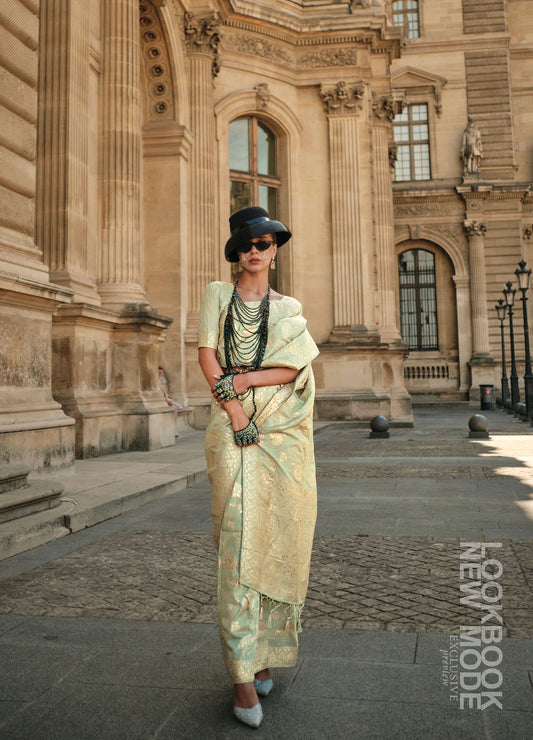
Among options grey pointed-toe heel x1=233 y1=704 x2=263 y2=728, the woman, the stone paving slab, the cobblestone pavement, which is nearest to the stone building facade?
the cobblestone pavement

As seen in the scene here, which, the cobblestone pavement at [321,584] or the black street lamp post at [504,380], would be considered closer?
the cobblestone pavement at [321,584]

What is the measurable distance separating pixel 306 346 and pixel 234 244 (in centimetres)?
54

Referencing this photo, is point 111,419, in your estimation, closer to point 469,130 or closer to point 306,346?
point 306,346

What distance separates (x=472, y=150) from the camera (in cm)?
3628

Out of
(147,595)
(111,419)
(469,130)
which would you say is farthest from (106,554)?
(469,130)

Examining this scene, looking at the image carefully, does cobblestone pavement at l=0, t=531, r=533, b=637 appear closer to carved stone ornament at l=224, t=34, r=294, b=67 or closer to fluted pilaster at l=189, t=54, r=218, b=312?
fluted pilaster at l=189, t=54, r=218, b=312

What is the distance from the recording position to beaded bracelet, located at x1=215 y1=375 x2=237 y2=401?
2.84m

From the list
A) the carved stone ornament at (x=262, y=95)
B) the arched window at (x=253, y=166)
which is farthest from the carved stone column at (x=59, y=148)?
the carved stone ornament at (x=262, y=95)

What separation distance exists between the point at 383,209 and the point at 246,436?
22047mm

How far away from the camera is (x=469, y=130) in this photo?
36.4m

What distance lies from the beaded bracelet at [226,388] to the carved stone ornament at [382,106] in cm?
2283

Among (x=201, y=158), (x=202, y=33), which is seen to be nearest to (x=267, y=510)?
(x=201, y=158)

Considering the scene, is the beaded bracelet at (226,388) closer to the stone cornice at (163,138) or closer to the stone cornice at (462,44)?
the stone cornice at (163,138)

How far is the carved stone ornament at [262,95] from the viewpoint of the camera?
20036 millimetres
